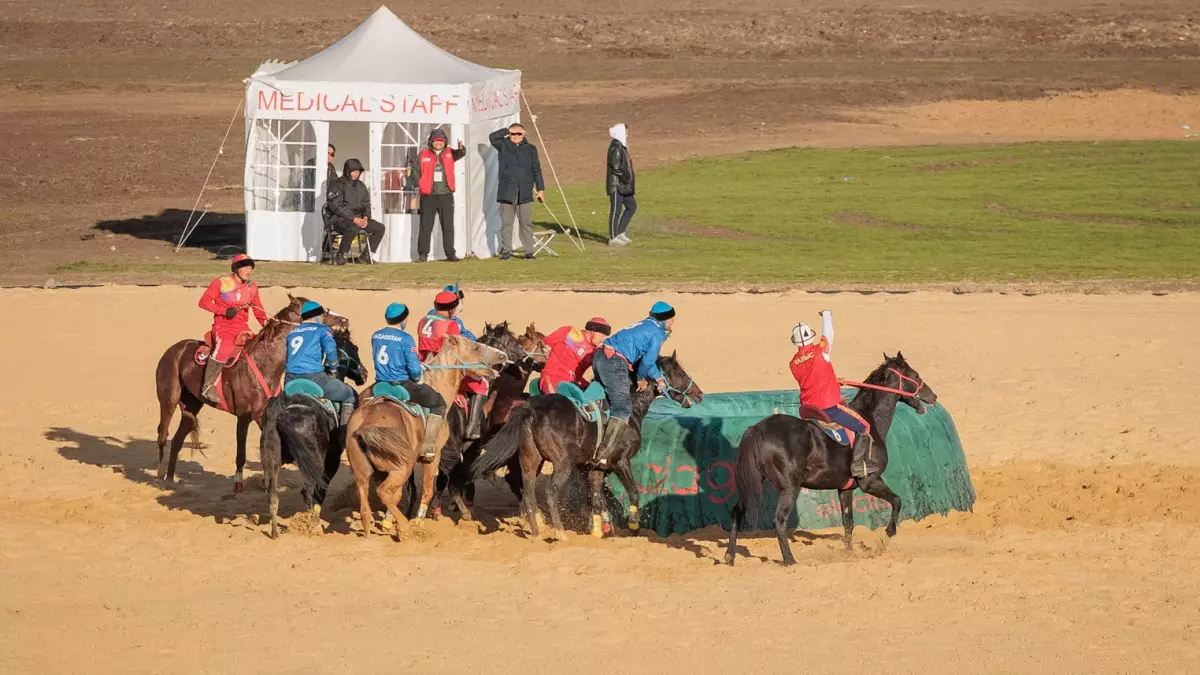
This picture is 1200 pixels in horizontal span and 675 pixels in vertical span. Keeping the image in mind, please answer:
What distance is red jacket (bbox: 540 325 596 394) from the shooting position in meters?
13.8

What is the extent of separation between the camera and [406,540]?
13.1 m

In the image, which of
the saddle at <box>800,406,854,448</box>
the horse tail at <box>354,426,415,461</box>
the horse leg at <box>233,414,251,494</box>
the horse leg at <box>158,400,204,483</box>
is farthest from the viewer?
the horse leg at <box>158,400,204,483</box>

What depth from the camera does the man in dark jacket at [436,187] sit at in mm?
25078

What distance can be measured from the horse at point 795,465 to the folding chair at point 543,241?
1447 cm

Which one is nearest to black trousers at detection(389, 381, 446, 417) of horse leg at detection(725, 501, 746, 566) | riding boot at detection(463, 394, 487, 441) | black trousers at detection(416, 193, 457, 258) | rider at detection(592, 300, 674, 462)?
riding boot at detection(463, 394, 487, 441)

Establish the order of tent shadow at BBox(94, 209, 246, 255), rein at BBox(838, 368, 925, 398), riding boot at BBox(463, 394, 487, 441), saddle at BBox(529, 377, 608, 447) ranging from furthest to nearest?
tent shadow at BBox(94, 209, 246, 255) → riding boot at BBox(463, 394, 487, 441) → saddle at BBox(529, 377, 608, 447) → rein at BBox(838, 368, 925, 398)

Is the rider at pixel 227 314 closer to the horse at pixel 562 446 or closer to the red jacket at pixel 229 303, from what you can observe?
the red jacket at pixel 229 303

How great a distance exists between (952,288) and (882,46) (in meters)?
29.3

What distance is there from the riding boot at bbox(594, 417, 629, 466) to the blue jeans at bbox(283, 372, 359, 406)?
84.6 inches

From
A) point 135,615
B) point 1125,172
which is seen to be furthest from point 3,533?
point 1125,172

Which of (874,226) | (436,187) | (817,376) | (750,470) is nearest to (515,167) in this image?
(436,187)

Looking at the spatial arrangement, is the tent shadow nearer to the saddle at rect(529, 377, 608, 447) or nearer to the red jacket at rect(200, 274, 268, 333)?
the red jacket at rect(200, 274, 268, 333)

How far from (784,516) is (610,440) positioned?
64.5 inches

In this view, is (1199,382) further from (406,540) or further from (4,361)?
(4,361)
